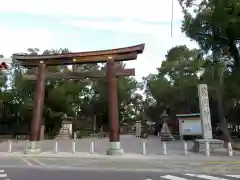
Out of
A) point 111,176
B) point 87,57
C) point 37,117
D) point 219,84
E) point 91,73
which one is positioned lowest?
point 111,176

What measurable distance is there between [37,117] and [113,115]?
5.35m

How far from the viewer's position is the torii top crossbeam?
68.5ft

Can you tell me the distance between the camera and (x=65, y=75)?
74.2ft

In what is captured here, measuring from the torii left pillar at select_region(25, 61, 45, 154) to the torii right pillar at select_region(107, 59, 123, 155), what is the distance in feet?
16.2

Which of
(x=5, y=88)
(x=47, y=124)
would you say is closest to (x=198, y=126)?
(x=47, y=124)

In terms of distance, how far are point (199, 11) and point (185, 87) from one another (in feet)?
64.2

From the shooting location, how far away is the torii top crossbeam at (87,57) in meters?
20.9

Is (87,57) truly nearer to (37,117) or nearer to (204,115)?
(37,117)

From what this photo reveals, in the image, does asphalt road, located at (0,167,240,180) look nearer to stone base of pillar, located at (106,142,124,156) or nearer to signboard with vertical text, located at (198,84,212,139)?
stone base of pillar, located at (106,142,124,156)

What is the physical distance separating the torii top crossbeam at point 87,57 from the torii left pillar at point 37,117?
0.63 meters

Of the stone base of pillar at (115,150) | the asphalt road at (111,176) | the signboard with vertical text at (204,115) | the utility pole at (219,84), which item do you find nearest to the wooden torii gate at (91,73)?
the stone base of pillar at (115,150)

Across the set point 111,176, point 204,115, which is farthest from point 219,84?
point 111,176

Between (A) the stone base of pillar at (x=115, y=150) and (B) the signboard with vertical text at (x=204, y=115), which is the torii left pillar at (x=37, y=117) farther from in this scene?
(B) the signboard with vertical text at (x=204, y=115)

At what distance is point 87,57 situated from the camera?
21.7 m
